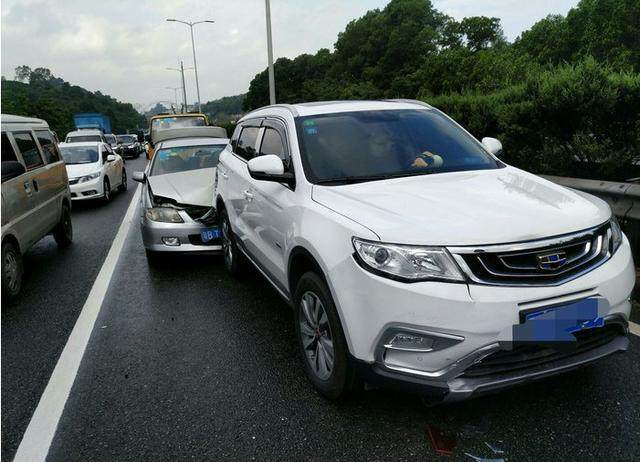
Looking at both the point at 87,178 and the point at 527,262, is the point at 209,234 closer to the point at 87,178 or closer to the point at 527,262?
the point at 527,262

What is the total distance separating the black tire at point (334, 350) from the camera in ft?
9.11

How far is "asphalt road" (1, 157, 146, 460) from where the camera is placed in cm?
327

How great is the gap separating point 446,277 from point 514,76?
36.3 feet

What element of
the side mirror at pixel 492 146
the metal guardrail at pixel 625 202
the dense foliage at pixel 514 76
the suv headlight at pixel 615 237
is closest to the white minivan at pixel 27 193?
the side mirror at pixel 492 146

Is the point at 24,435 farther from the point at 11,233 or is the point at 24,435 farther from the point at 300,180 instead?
the point at 11,233

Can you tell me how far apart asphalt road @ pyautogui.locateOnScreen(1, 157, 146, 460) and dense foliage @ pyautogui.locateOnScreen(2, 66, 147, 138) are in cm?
4494

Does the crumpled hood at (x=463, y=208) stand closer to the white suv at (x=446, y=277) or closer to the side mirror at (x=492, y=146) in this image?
the white suv at (x=446, y=277)

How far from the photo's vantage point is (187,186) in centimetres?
646

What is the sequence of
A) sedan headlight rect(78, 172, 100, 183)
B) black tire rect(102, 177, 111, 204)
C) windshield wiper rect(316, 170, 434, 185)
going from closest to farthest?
windshield wiper rect(316, 170, 434, 185) → sedan headlight rect(78, 172, 100, 183) → black tire rect(102, 177, 111, 204)

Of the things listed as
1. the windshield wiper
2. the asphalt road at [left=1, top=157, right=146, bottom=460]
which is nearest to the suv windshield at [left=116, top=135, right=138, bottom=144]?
the asphalt road at [left=1, top=157, right=146, bottom=460]

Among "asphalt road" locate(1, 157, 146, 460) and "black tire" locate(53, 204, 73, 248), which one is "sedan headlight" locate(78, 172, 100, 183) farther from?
"black tire" locate(53, 204, 73, 248)

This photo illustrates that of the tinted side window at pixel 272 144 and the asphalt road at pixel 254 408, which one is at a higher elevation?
the tinted side window at pixel 272 144

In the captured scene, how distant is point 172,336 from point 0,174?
2.49 metres

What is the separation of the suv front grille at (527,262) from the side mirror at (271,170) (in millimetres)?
1474
